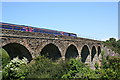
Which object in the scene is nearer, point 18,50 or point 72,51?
point 18,50

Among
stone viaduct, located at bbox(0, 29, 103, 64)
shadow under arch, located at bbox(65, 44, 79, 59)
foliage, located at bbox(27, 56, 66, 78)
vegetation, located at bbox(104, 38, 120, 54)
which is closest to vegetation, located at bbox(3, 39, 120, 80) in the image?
foliage, located at bbox(27, 56, 66, 78)

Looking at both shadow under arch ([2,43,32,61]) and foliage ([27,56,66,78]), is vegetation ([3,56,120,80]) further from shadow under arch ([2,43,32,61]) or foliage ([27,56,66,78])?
shadow under arch ([2,43,32,61])

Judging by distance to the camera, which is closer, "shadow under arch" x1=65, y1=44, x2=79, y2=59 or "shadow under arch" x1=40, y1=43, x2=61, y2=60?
"shadow under arch" x1=40, y1=43, x2=61, y2=60

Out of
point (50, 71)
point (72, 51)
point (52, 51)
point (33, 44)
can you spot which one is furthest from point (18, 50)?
point (72, 51)

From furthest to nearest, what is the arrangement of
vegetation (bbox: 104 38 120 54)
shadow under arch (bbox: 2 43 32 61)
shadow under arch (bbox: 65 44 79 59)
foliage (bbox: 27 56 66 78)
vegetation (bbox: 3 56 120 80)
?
vegetation (bbox: 104 38 120 54) → shadow under arch (bbox: 65 44 79 59) → shadow under arch (bbox: 2 43 32 61) → foliage (bbox: 27 56 66 78) → vegetation (bbox: 3 56 120 80)

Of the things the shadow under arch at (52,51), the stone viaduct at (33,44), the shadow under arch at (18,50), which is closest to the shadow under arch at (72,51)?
the stone viaduct at (33,44)

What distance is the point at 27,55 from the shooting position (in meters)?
13.3

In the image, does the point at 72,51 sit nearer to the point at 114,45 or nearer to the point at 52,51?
the point at 52,51

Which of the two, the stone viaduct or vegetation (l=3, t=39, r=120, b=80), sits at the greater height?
the stone viaduct

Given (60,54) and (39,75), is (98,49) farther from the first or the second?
(39,75)

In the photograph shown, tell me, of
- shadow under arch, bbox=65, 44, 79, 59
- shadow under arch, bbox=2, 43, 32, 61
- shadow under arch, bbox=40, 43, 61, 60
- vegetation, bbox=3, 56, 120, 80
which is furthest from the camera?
Result: shadow under arch, bbox=65, 44, 79, 59

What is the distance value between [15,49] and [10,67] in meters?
5.30

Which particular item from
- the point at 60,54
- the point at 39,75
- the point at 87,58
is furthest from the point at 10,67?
the point at 87,58

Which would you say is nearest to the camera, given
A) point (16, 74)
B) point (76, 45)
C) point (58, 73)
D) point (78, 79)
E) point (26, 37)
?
point (16, 74)
